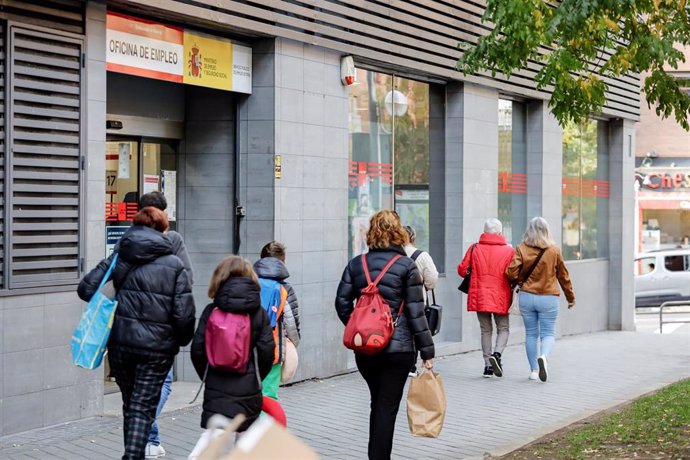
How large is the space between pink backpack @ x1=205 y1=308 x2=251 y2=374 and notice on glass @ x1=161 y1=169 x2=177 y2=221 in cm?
503

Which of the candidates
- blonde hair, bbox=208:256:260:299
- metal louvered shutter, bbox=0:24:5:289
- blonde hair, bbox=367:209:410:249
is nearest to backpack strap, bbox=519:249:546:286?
blonde hair, bbox=367:209:410:249

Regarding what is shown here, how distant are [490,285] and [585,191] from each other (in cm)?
768

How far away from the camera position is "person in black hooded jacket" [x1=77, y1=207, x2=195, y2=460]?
691cm

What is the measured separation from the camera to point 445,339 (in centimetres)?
1505

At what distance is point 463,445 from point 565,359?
20.5 feet

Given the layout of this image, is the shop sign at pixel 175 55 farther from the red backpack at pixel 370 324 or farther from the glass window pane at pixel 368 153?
the red backpack at pixel 370 324

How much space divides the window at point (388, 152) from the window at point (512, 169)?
194 centimetres

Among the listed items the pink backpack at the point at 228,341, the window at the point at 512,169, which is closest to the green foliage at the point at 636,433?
the pink backpack at the point at 228,341

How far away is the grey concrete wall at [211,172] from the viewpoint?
11562 millimetres

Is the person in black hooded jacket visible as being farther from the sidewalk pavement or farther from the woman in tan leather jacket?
the woman in tan leather jacket

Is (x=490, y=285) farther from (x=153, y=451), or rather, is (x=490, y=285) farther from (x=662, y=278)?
(x=662, y=278)

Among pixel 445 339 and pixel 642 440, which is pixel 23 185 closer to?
pixel 642 440

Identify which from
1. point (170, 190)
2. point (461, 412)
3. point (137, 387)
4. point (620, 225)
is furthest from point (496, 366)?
point (620, 225)

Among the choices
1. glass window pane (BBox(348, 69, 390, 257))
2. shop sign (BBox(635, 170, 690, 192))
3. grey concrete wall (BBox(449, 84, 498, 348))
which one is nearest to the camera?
glass window pane (BBox(348, 69, 390, 257))
